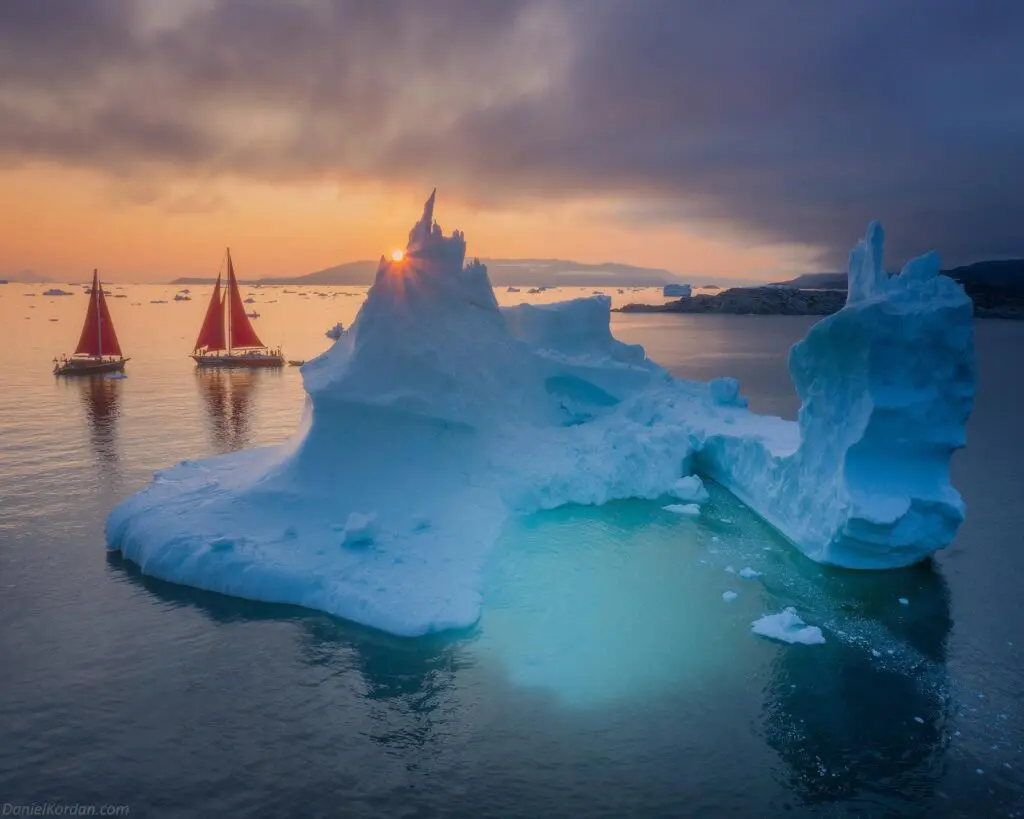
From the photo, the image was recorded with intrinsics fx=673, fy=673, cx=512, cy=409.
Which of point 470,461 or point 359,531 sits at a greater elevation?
point 470,461

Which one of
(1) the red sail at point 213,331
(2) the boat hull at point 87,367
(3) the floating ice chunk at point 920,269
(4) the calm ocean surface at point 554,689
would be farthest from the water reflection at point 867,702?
(1) the red sail at point 213,331

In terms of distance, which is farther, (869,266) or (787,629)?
(869,266)

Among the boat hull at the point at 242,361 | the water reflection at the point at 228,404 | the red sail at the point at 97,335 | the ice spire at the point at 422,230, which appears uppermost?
the ice spire at the point at 422,230

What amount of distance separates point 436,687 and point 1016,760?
7486 mm

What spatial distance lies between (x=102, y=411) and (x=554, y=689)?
2905cm

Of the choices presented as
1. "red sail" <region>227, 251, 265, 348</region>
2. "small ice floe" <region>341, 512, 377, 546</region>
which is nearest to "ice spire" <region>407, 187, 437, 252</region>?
"small ice floe" <region>341, 512, 377, 546</region>

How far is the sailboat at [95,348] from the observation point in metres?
42.1

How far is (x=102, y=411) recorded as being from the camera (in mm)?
30953

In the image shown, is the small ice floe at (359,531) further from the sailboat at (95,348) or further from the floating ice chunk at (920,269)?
the sailboat at (95,348)

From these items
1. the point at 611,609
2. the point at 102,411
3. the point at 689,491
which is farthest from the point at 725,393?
the point at 102,411

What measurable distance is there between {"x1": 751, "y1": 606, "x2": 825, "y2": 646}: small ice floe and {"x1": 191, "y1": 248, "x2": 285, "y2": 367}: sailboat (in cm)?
4368

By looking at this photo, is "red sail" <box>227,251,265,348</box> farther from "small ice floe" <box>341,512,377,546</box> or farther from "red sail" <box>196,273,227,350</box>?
"small ice floe" <box>341,512,377,546</box>

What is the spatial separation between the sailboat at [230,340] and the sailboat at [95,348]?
203 inches

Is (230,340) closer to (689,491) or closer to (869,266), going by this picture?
(689,491)
